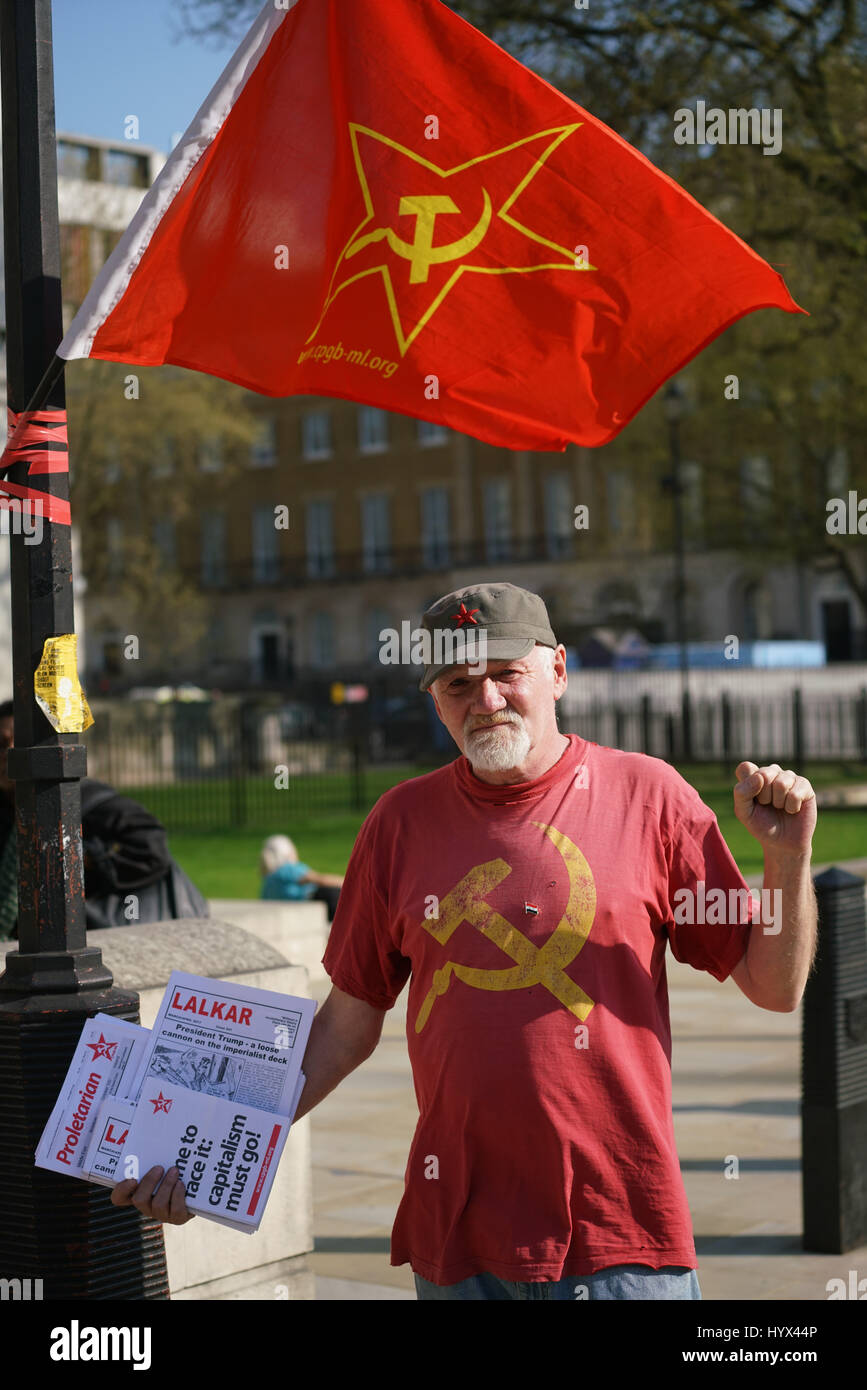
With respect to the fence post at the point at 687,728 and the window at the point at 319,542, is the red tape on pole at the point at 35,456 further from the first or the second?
the window at the point at 319,542

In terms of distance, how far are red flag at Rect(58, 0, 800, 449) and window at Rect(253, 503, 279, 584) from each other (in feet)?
245

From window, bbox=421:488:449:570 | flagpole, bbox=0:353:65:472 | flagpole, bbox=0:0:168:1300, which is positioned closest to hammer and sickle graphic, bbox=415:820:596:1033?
flagpole, bbox=0:0:168:1300

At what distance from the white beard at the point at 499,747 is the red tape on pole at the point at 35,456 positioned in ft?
3.46

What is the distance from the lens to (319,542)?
7819 centimetres

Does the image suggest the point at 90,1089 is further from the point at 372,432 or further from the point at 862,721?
the point at 372,432

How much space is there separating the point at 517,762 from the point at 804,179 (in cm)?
1398

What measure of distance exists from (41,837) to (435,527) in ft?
231

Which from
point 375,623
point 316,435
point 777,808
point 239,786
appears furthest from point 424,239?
point 316,435

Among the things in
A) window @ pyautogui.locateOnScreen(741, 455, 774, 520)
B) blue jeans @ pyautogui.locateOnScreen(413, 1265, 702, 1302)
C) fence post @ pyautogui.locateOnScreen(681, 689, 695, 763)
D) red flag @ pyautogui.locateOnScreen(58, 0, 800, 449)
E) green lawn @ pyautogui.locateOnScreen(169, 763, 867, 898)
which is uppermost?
window @ pyautogui.locateOnScreen(741, 455, 774, 520)

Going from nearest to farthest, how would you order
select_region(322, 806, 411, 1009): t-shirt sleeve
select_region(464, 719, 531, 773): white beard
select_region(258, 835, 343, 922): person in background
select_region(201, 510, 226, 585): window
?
select_region(464, 719, 531, 773): white beard → select_region(322, 806, 411, 1009): t-shirt sleeve → select_region(258, 835, 343, 922): person in background → select_region(201, 510, 226, 585): window

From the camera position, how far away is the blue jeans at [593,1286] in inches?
119

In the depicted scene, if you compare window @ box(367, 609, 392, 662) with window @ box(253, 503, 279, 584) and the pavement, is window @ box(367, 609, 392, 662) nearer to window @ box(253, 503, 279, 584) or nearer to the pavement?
window @ box(253, 503, 279, 584)

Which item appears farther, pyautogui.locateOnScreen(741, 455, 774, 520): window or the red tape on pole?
pyautogui.locateOnScreen(741, 455, 774, 520): window

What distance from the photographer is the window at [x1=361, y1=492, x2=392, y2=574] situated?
75812 millimetres
